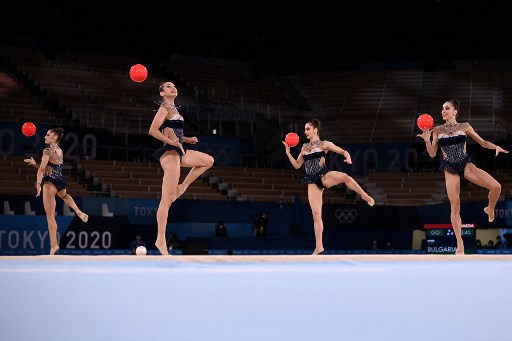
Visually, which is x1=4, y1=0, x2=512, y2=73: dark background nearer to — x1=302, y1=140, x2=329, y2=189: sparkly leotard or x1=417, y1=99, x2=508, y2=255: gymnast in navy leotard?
x1=302, y1=140, x2=329, y2=189: sparkly leotard

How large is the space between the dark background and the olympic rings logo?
8810mm

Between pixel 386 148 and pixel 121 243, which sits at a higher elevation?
pixel 386 148

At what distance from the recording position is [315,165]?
835 cm

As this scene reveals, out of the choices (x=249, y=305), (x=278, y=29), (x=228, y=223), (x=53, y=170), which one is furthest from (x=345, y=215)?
(x=249, y=305)

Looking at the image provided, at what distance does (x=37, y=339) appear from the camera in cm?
238

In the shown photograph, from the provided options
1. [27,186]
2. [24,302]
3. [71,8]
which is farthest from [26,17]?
[24,302]

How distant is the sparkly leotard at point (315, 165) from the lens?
8.33 m

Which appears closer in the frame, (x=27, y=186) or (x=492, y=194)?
(x=492, y=194)

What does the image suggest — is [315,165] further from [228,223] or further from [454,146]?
[228,223]

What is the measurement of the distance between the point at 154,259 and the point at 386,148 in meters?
17.6

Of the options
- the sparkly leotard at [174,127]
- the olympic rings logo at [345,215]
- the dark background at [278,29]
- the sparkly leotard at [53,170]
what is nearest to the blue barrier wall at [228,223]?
the olympic rings logo at [345,215]

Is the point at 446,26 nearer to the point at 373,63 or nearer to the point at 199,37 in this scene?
the point at 373,63

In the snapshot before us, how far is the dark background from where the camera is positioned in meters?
23.8

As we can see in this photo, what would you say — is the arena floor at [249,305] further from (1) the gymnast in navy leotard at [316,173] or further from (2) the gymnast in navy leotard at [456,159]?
(1) the gymnast in navy leotard at [316,173]
